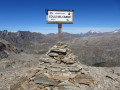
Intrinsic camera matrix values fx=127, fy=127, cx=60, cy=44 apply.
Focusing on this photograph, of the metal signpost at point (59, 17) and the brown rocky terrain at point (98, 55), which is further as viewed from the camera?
the brown rocky terrain at point (98, 55)

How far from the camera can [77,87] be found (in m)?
10.3

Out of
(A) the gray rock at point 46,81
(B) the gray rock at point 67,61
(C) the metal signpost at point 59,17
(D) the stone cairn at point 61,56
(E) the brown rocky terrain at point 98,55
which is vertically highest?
(C) the metal signpost at point 59,17

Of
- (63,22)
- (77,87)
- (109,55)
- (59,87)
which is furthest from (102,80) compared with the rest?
(109,55)

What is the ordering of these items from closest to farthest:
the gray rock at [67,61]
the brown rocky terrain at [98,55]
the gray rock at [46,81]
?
the gray rock at [46,81] → the gray rock at [67,61] → the brown rocky terrain at [98,55]

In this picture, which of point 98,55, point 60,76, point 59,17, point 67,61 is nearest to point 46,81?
point 60,76

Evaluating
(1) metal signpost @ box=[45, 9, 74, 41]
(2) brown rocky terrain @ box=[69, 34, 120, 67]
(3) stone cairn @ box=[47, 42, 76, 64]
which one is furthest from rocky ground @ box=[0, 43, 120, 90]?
(2) brown rocky terrain @ box=[69, 34, 120, 67]

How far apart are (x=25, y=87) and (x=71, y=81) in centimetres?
390

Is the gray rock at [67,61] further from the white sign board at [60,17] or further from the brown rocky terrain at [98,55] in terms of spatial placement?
the brown rocky terrain at [98,55]

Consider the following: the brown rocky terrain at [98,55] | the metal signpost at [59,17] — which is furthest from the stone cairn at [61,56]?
the brown rocky terrain at [98,55]

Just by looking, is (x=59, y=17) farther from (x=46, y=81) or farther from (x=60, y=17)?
(x=46, y=81)

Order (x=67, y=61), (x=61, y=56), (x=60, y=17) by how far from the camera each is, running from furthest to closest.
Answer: (x=61, y=56) → (x=60, y=17) → (x=67, y=61)

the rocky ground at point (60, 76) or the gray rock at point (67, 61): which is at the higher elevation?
the gray rock at point (67, 61)

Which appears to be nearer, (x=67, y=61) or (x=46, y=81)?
(x=46, y=81)

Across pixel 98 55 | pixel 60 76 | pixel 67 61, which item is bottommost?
pixel 98 55
